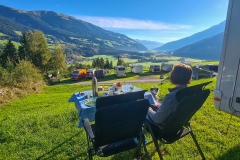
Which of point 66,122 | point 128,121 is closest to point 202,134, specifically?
point 128,121

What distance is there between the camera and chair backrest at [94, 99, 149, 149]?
160 cm

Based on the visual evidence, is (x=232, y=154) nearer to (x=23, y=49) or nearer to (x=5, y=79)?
(x=5, y=79)

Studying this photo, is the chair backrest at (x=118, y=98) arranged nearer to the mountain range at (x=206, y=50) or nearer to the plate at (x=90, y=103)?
the plate at (x=90, y=103)

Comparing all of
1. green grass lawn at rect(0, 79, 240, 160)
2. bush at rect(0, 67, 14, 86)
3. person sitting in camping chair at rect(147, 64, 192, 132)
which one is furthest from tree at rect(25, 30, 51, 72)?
person sitting in camping chair at rect(147, 64, 192, 132)

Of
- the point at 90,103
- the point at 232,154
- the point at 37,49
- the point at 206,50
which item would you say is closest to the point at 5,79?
the point at 90,103

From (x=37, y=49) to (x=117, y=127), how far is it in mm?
33828

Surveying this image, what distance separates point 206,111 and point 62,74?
2853cm

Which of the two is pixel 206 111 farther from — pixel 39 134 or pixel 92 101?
pixel 39 134

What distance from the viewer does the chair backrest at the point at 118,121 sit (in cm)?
160

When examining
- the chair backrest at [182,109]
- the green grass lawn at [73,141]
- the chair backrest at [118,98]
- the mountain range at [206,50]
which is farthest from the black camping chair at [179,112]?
the mountain range at [206,50]

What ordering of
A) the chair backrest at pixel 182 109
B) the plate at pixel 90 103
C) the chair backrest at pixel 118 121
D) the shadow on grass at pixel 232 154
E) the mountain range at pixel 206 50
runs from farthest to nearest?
the mountain range at pixel 206 50
the plate at pixel 90 103
the shadow on grass at pixel 232 154
the chair backrest at pixel 182 109
the chair backrest at pixel 118 121

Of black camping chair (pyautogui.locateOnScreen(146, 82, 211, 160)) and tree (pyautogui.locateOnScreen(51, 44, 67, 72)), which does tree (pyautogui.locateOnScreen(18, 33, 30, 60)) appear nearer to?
tree (pyautogui.locateOnScreen(51, 44, 67, 72))

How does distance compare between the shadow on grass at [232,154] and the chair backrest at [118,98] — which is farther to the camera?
the shadow on grass at [232,154]

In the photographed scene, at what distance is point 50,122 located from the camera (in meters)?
3.85
